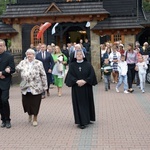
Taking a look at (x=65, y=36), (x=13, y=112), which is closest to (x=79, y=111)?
(x=13, y=112)

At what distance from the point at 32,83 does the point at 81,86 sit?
1107 mm

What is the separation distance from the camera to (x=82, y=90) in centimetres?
922

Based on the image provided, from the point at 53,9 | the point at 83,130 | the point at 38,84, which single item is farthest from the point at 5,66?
the point at 53,9

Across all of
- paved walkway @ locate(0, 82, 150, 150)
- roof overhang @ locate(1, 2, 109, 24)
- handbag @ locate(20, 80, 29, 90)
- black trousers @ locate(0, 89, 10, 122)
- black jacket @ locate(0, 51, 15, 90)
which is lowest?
paved walkway @ locate(0, 82, 150, 150)

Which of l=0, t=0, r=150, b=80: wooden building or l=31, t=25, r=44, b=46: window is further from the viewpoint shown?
l=31, t=25, r=44, b=46: window

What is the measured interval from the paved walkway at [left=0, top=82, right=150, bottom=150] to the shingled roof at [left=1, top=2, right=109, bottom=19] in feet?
19.7

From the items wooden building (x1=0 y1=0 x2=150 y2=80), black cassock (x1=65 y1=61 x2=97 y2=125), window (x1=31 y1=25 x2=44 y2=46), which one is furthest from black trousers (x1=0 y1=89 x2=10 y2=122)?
window (x1=31 y1=25 x2=44 y2=46)

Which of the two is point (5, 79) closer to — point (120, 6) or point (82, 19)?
point (82, 19)

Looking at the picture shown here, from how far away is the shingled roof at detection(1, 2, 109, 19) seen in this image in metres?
17.9

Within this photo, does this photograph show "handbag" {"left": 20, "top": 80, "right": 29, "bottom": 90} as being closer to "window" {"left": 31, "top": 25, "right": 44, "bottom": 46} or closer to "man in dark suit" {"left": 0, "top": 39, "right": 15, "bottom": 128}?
"man in dark suit" {"left": 0, "top": 39, "right": 15, "bottom": 128}

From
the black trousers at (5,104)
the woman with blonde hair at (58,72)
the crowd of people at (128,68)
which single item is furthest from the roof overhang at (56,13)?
the black trousers at (5,104)

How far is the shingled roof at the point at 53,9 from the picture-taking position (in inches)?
704

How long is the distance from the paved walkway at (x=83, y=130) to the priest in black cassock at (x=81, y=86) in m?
0.31

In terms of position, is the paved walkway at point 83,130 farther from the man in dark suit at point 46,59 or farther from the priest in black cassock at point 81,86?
the man in dark suit at point 46,59
